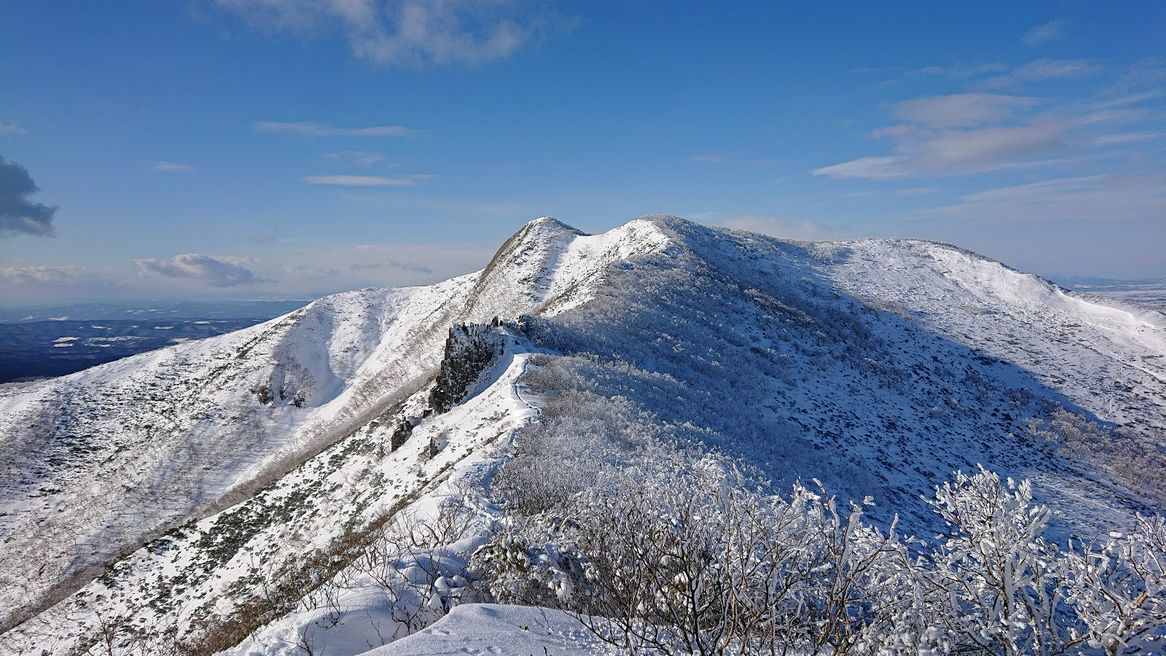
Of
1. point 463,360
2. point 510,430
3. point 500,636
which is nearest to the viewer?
point 500,636

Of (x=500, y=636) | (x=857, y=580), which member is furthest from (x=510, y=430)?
(x=857, y=580)

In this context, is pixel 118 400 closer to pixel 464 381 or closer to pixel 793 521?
pixel 464 381

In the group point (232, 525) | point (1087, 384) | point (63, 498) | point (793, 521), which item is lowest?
point (63, 498)

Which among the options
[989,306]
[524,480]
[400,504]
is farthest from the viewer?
[989,306]

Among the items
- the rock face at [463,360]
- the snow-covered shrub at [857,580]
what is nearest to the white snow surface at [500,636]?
the snow-covered shrub at [857,580]

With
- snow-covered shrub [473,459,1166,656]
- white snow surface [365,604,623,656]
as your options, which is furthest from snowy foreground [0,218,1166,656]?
snow-covered shrub [473,459,1166,656]

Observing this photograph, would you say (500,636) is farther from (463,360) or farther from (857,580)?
(463,360)

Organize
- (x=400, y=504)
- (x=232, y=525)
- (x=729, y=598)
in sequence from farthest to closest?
(x=232, y=525) < (x=400, y=504) < (x=729, y=598)

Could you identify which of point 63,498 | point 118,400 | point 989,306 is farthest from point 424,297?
point 989,306
